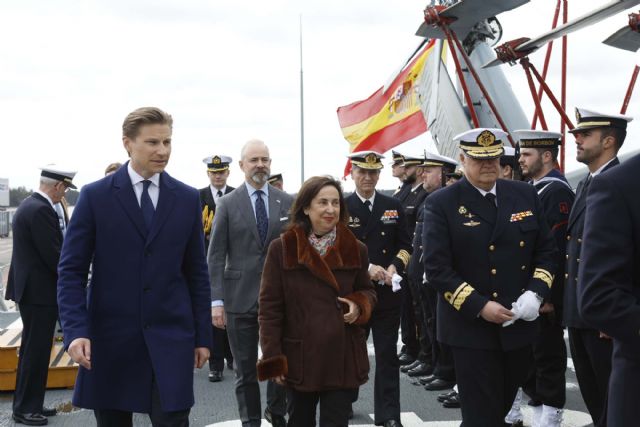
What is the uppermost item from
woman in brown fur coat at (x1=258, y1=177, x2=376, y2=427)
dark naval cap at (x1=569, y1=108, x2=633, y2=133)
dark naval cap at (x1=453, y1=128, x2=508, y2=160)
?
dark naval cap at (x1=569, y1=108, x2=633, y2=133)

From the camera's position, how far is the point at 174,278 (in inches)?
148

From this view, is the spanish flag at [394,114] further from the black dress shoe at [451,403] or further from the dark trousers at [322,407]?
the dark trousers at [322,407]

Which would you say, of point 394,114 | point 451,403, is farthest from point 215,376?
point 394,114

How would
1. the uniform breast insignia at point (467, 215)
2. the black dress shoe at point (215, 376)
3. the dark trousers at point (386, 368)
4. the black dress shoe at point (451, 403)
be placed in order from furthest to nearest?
the black dress shoe at point (215, 376) → the black dress shoe at point (451, 403) → the dark trousers at point (386, 368) → the uniform breast insignia at point (467, 215)

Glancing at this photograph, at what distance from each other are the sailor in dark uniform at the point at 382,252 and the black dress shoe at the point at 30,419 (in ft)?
8.45

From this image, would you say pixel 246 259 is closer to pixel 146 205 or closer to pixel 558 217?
pixel 146 205

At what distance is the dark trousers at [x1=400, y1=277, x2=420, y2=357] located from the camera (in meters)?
8.87

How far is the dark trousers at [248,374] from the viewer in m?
5.49

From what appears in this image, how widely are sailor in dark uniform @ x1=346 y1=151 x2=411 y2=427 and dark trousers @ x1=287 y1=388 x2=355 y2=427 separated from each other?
1629mm

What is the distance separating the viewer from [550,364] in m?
5.65

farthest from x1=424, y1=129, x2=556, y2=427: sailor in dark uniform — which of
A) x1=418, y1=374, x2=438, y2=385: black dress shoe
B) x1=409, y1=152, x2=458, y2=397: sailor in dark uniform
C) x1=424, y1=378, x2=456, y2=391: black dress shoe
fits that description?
x1=418, y1=374, x2=438, y2=385: black dress shoe

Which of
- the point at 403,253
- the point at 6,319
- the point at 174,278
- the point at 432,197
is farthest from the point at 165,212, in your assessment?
the point at 6,319

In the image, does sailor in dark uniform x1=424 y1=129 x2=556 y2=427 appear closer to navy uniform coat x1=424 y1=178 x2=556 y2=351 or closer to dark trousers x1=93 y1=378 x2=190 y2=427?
navy uniform coat x1=424 y1=178 x2=556 y2=351

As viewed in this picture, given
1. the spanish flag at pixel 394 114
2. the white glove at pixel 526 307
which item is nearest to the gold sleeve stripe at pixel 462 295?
the white glove at pixel 526 307
